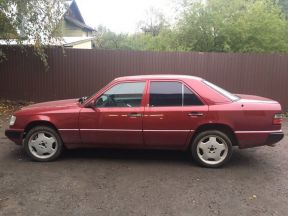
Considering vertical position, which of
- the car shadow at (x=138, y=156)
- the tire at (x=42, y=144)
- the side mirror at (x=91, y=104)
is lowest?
the car shadow at (x=138, y=156)

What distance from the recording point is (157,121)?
238 inches

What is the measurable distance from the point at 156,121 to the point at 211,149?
103 cm

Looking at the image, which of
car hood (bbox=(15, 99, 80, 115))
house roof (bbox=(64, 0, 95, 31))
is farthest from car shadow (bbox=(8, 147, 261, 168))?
house roof (bbox=(64, 0, 95, 31))

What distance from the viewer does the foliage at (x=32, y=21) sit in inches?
442

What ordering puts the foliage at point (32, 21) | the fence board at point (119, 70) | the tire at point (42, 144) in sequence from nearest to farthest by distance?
1. the tire at point (42, 144)
2. the foliage at point (32, 21)
3. the fence board at point (119, 70)

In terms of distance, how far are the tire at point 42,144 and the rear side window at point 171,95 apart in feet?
6.01

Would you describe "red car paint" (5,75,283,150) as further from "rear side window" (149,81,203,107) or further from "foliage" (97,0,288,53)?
"foliage" (97,0,288,53)

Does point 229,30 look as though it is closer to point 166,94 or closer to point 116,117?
point 166,94

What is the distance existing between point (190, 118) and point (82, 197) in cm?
223

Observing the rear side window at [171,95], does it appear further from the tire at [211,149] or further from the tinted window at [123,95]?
the tire at [211,149]

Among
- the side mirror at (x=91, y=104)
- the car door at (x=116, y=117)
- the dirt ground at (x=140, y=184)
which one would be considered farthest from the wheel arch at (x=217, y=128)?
the side mirror at (x=91, y=104)

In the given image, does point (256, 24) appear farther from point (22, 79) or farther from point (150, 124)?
point (150, 124)

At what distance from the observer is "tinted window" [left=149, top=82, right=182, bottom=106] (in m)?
6.13

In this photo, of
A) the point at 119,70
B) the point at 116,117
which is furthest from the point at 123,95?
the point at 119,70
